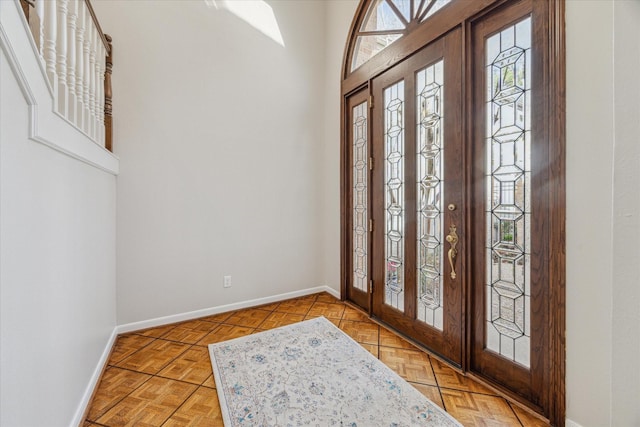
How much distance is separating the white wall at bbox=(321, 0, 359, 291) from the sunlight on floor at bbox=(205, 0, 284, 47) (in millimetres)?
623

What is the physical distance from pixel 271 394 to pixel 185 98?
256cm

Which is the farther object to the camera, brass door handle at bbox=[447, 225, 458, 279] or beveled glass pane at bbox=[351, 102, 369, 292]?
beveled glass pane at bbox=[351, 102, 369, 292]

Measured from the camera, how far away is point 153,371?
1.94 m

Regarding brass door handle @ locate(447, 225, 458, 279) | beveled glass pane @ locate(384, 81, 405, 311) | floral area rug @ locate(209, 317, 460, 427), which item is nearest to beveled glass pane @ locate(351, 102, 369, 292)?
beveled glass pane @ locate(384, 81, 405, 311)

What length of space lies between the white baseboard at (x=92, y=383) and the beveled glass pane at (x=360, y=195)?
87.2 inches

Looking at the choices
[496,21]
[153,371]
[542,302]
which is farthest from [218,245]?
[496,21]

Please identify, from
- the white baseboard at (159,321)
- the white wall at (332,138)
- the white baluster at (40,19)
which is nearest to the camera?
the white baluster at (40,19)

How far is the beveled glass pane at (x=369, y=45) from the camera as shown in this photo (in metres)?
2.58

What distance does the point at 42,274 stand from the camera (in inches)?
43.2

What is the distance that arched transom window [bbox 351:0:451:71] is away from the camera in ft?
7.20

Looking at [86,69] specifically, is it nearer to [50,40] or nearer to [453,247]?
[50,40]

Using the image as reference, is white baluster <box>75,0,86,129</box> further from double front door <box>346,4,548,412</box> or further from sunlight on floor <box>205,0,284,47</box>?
double front door <box>346,4,548,412</box>
